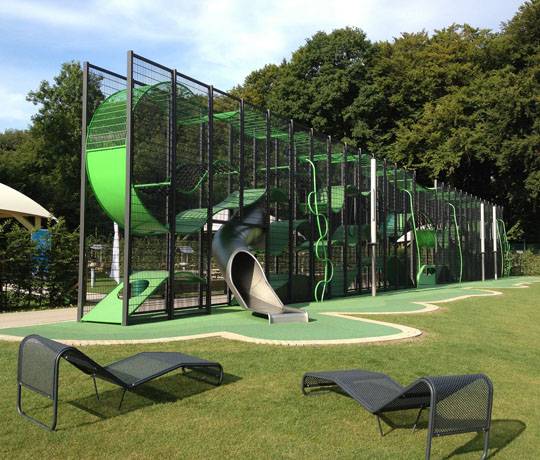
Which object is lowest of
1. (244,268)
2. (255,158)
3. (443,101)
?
(244,268)

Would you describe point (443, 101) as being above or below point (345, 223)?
above

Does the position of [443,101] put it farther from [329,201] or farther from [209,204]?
[209,204]

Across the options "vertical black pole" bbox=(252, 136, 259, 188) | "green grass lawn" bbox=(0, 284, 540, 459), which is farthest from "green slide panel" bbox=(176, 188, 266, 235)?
"green grass lawn" bbox=(0, 284, 540, 459)

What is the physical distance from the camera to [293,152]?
51.2 feet

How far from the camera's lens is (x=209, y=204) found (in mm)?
12180

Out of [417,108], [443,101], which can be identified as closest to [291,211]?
[443,101]

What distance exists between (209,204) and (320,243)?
5.19 meters

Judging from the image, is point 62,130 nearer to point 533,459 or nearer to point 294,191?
point 294,191

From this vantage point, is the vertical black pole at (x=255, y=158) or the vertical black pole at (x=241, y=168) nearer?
the vertical black pole at (x=241, y=168)

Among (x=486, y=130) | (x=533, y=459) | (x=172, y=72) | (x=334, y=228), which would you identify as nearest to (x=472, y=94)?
(x=486, y=130)

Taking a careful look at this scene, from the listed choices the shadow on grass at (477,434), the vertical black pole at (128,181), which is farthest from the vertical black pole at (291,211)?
the shadow on grass at (477,434)

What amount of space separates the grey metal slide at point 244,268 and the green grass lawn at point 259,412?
3.53 metres

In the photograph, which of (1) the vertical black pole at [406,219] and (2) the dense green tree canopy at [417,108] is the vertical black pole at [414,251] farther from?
(2) the dense green tree canopy at [417,108]

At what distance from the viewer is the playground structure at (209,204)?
10.6 metres
